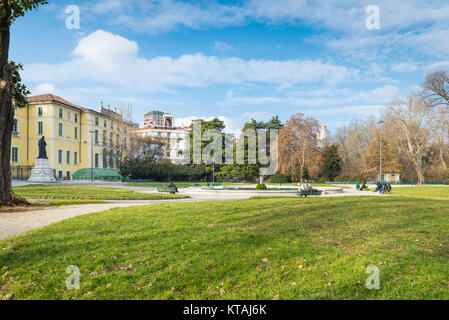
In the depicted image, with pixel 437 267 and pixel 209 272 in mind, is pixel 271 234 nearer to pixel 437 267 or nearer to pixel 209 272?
pixel 209 272

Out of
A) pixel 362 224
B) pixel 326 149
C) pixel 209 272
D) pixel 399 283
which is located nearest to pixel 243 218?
pixel 362 224

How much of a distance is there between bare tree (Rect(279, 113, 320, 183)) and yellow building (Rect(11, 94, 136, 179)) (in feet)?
98.1

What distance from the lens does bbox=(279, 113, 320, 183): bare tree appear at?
49.2m

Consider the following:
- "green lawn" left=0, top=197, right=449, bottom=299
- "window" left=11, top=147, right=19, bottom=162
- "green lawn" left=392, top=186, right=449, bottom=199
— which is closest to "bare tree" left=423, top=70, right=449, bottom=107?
"green lawn" left=392, top=186, right=449, bottom=199

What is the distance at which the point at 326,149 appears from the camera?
54.0 m

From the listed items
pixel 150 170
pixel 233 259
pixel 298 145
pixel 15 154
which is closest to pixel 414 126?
pixel 298 145

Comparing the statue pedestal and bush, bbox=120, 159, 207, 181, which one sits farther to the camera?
bush, bbox=120, 159, 207, 181

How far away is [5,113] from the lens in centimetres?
1226

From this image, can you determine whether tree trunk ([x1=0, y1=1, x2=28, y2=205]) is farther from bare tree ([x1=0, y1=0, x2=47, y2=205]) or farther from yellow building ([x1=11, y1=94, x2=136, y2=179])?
yellow building ([x1=11, y1=94, x2=136, y2=179])

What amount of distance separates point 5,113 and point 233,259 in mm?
12292

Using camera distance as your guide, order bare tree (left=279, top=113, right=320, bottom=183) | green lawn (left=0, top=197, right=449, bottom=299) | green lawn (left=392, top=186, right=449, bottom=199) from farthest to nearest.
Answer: bare tree (left=279, top=113, right=320, bottom=183) → green lawn (left=392, top=186, right=449, bottom=199) → green lawn (left=0, top=197, right=449, bottom=299)

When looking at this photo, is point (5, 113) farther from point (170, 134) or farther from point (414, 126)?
point (170, 134)

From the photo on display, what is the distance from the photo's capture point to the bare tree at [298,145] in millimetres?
49250
